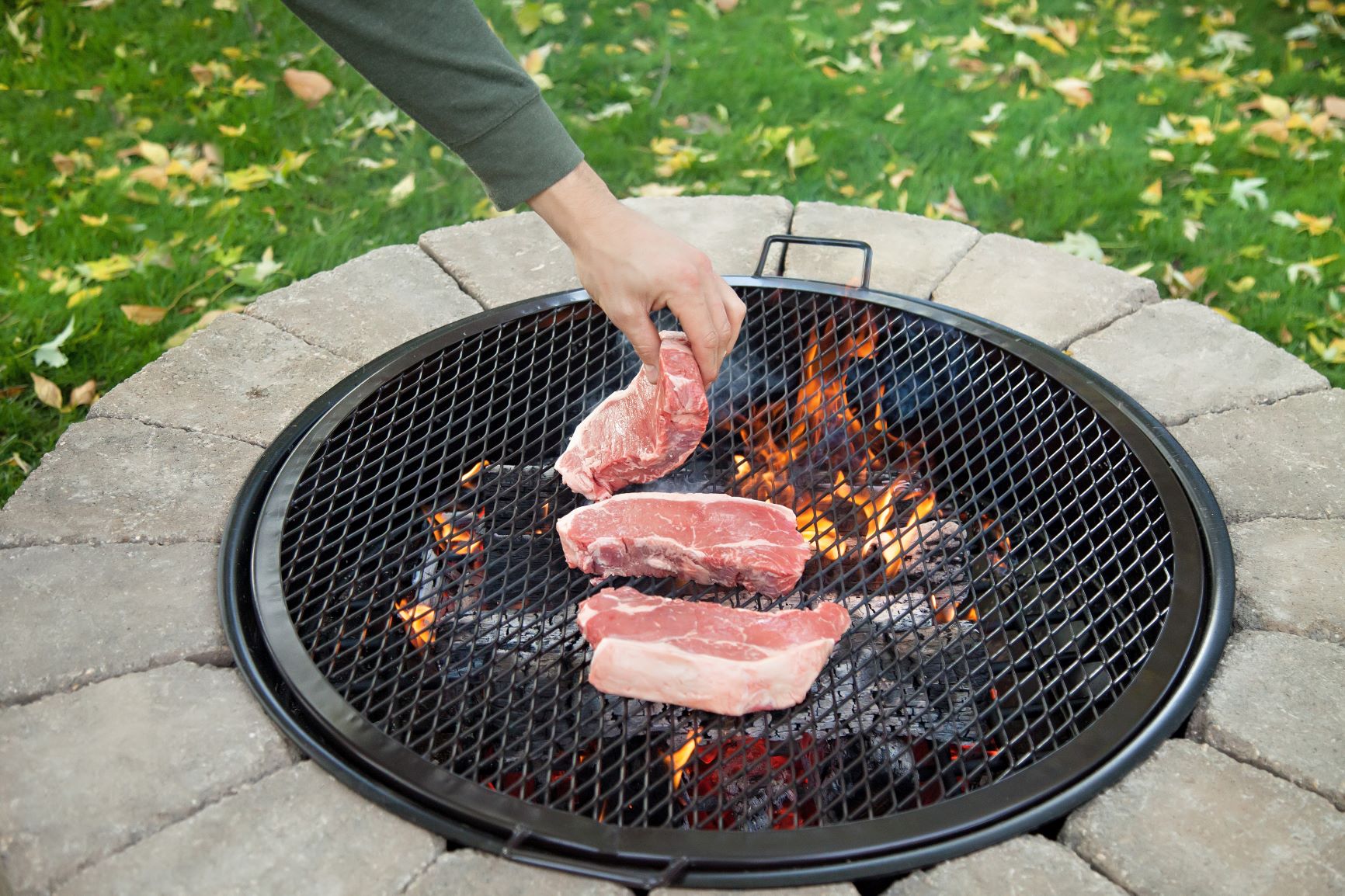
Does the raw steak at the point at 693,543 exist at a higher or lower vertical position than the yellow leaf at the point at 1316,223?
higher

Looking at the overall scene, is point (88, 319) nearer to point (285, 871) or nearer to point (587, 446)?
point (587, 446)

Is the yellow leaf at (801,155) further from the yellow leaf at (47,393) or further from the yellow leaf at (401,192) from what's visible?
the yellow leaf at (47,393)

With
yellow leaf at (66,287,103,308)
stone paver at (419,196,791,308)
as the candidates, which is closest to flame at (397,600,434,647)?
stone paver at (419,196,791,308)

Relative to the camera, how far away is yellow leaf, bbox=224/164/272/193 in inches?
175

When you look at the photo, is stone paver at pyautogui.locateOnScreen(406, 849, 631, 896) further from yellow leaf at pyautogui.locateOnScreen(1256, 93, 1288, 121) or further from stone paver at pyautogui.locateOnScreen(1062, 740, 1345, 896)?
yellow leaf at pyautogui.locateOnScreen(1256, 93, 1288, 121)

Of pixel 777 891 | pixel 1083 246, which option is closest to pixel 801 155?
pixel 1083 246

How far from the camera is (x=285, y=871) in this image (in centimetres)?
169

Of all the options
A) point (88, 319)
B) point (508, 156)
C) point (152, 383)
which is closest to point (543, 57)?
point (88, 319)

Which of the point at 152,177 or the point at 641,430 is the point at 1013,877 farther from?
the point at 152,177

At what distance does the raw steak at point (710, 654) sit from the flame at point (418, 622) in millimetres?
326

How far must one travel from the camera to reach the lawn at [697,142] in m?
3.91

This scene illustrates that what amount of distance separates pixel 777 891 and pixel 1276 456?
1732 millimetres

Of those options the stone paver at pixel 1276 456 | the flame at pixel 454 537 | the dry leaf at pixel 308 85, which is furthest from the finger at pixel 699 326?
the dry leaf at pixel 308 85

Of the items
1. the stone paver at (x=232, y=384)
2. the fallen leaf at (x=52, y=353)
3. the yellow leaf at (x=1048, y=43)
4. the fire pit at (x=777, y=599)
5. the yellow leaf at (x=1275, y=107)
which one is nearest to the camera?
the fire pit at (x=777, y=599)
